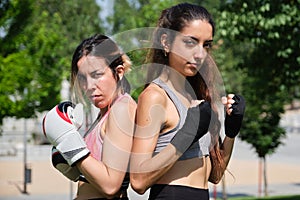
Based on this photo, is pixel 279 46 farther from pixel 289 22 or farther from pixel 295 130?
pixel 295 130

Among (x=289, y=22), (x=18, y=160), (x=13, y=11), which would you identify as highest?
(x=289, y=22)

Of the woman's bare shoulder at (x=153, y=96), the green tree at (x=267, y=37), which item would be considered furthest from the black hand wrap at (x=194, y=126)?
the green tree at (x=267, y=37)

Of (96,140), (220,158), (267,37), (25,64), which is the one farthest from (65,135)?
(25,64)

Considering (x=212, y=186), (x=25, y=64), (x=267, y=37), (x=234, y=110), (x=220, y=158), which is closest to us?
(x=234, y=110)

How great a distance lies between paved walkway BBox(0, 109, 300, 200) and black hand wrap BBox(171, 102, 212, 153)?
39.0ft

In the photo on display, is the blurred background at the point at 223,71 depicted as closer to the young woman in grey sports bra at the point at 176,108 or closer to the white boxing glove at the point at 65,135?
the young woman in grey sports bra at the point at 176,108

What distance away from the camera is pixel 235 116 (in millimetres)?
2770

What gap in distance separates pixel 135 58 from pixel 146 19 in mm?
14519

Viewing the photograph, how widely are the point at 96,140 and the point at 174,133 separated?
0.34 meters

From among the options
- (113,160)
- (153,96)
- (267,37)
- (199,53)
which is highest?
(199,53)

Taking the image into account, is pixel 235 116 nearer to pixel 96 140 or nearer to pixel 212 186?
pixel 96 140

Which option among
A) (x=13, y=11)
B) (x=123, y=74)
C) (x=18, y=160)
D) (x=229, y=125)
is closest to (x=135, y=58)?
(x=123, y=74)

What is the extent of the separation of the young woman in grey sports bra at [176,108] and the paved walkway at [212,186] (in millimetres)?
11669

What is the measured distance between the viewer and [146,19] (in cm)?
1731
